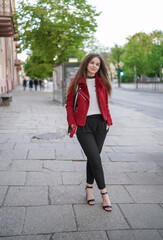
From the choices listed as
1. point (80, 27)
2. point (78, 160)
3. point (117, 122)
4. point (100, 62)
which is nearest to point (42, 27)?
point (80, 27)

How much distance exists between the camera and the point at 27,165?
4.82 m

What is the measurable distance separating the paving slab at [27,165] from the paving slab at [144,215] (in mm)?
1799

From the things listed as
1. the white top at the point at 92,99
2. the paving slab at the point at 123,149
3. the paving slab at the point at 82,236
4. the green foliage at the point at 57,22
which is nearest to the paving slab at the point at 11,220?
the paving slab at the point at 82,236

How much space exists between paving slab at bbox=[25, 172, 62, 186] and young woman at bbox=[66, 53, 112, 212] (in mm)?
923

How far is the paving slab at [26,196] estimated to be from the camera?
335 centimetres

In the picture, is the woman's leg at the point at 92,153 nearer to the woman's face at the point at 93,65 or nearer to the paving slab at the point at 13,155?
the woman's face at the point at 93,65

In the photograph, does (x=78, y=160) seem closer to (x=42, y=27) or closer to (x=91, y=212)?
(x=91, y=212)

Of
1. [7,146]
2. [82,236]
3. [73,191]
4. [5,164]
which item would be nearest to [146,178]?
[73,191]

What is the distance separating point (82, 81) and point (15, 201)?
63.6 inches

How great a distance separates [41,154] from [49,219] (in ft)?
8.66

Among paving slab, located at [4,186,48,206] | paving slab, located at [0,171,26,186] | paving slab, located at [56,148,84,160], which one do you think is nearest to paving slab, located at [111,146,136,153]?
paving slab, located at [56,148,84,160]

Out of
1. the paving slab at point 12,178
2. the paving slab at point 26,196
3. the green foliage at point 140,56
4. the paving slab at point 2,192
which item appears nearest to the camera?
the paving slab at point 26,196

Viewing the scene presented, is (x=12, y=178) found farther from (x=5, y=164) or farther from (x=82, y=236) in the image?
(x=82, y=236)

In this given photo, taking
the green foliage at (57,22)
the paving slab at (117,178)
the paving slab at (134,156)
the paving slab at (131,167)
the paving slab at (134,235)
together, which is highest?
the green foliage at (57,22)
